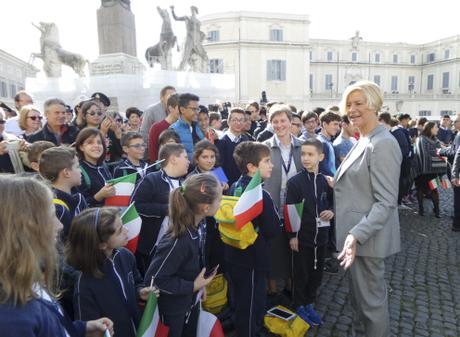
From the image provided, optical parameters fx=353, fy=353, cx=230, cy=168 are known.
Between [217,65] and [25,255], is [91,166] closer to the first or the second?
[25,255]

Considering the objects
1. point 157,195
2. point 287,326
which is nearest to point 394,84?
point 287,326

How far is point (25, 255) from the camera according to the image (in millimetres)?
1181

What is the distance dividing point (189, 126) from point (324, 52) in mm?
56098

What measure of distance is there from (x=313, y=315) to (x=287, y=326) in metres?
0.43

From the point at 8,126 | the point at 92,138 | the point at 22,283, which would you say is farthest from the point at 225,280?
the point at 8,126

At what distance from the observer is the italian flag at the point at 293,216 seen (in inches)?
143

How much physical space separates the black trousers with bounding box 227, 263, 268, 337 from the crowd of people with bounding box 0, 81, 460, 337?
11mm

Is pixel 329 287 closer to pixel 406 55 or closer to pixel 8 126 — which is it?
pixel 8 126

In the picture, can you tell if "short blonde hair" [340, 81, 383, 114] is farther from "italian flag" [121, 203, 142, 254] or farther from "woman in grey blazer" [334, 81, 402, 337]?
"italian flag" [121, 203, 142, 254]

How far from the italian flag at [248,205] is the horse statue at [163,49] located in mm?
16563

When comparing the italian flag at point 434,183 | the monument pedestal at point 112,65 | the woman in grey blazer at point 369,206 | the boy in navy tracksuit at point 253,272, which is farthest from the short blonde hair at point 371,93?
the monument pedestal at point 112,65

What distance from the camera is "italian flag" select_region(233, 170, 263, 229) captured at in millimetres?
2754

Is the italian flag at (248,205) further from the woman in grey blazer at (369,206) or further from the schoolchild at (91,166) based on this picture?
the schoolchild at (91,166)

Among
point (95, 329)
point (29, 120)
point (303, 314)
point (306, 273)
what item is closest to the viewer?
point (95, 329)
